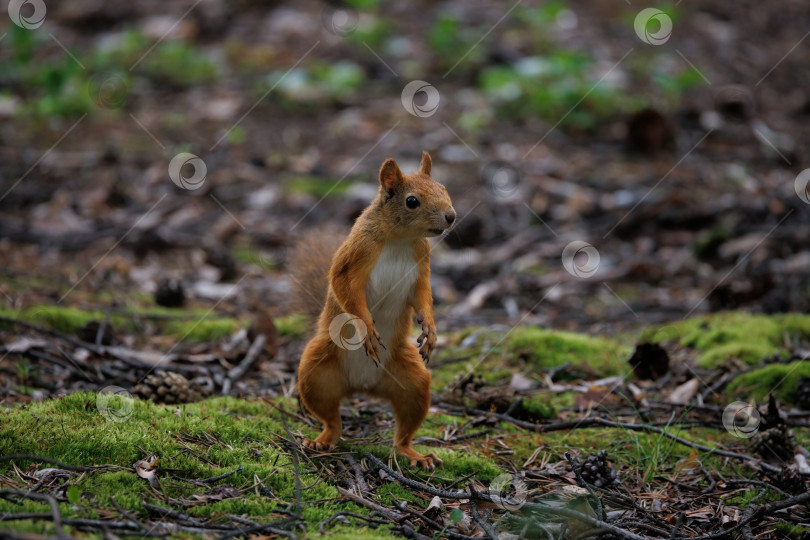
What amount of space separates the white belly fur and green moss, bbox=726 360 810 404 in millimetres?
1893

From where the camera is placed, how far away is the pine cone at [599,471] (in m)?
2.88

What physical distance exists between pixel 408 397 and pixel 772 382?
6.58 ft

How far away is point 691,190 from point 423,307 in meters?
5.02

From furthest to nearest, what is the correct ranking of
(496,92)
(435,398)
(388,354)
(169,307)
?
(496,92)
(169,307)
(435,398)
(388,354)

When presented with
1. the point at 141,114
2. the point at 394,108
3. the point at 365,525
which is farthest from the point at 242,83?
the point at 365,525

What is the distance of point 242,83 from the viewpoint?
31.2 feet

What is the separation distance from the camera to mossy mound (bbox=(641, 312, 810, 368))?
417 cm

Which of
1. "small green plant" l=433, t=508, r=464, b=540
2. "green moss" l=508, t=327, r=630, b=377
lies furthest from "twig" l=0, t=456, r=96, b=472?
"green moss" l=508, t=327, r=630, b=377

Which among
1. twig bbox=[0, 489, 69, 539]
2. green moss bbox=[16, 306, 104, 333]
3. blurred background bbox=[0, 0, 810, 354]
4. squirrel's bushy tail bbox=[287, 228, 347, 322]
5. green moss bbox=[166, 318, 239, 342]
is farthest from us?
blurred background bbox=[0, 0, 810, 354]

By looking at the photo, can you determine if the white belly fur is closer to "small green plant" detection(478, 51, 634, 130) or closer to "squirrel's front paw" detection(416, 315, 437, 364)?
"squirrel's front paw" detection(416, 315, 437, 364)

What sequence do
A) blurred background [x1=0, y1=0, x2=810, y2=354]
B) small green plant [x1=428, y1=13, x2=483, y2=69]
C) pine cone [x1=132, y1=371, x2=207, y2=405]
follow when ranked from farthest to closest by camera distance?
1. small green plant [x1=428, y1=13, x2=483, y2=69]
2. blurred background [x1=0, y1=0, x2=810, y2=354]
3. pine cone [x1=132, y1=371, x2=207, y2=405]

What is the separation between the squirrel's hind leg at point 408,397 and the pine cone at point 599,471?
1.88ft

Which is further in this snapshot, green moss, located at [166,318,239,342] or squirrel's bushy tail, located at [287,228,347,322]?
green moss, located at [166,318,239,342]

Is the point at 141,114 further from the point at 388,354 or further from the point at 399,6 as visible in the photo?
the point at 388,354
